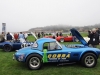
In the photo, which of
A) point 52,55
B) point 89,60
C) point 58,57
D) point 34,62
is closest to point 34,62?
point 34,62

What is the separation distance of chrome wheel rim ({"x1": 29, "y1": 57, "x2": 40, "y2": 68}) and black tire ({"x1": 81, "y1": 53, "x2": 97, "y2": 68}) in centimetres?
Result: 197

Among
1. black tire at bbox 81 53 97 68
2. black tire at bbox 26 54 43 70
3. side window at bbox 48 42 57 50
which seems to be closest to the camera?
black tire at bbox 26 54 43 70

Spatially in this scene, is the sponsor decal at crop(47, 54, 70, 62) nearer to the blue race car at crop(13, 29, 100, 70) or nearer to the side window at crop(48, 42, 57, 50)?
the blue race car at crop(13, 29, 100, 70)

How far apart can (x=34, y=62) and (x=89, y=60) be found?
2429mm

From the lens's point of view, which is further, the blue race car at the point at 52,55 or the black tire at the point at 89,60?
the black tire at the point at 89,60

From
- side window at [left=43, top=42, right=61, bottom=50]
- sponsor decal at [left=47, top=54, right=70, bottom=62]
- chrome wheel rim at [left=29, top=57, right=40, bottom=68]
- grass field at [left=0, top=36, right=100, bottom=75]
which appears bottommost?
grass field at [left=0, top=36, right=100, bottom=75]

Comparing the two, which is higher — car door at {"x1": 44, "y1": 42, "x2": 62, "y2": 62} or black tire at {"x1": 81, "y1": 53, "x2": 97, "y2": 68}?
car door at {"x1": 44, "y1": 42, "x2": 62, "y2": 62}

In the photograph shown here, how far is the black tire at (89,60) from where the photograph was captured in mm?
7062

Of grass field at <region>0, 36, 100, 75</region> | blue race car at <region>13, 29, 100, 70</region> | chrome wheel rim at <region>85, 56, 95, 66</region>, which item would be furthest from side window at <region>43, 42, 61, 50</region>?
chrome wheel rim at <region>85, 56, 95, 66</region>

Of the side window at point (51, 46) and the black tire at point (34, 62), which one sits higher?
the side window at point (51, 46)

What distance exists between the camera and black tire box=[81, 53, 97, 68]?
23.2 ft

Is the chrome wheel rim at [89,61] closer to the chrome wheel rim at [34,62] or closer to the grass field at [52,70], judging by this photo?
the grass field at [52,70]

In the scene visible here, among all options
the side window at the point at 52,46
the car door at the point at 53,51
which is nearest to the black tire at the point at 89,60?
the car door at the point at 53,51

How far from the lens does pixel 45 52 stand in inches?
275
